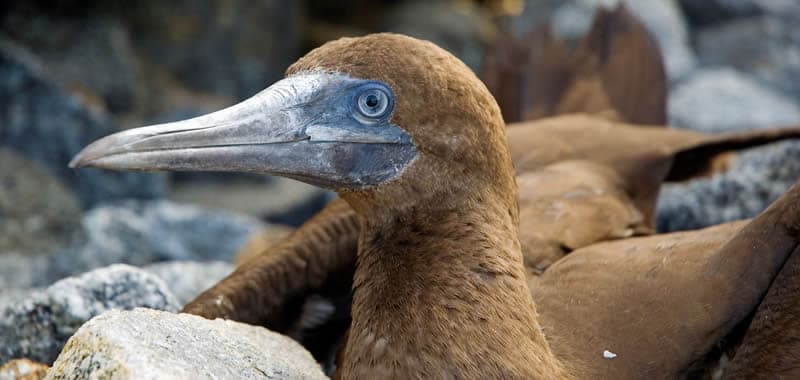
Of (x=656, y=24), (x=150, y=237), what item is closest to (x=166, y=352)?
(x=150, y=237)

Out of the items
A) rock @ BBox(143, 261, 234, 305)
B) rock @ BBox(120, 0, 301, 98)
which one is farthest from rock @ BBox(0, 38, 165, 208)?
rock @ BBox(143, 261, 234, 305)

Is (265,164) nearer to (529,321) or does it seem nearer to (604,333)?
(529,321)

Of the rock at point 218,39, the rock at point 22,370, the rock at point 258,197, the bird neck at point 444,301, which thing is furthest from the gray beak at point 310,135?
the rock at point 218,39

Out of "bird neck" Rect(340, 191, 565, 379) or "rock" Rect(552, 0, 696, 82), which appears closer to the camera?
"bird neck" Rect(340, 191, 565, 379)

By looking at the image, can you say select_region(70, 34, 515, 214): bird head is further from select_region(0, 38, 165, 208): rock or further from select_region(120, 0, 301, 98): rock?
select_region(120, 0, 301, 98): rock

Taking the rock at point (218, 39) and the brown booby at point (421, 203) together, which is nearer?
the brown booby at point (421, 203)

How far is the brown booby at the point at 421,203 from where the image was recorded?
106 inches

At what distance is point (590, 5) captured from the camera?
27.7ft

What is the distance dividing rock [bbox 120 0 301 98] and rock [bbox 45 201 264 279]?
192cm

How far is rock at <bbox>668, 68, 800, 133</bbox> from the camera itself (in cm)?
679

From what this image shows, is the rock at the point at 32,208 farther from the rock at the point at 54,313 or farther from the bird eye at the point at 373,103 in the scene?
the bird eye at the point at 373,103

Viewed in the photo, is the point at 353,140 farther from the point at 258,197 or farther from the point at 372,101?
the point at 258,197

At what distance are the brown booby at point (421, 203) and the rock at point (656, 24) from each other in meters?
5.28

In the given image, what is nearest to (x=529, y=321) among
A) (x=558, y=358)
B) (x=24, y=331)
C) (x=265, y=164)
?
(x=558, y=358)
